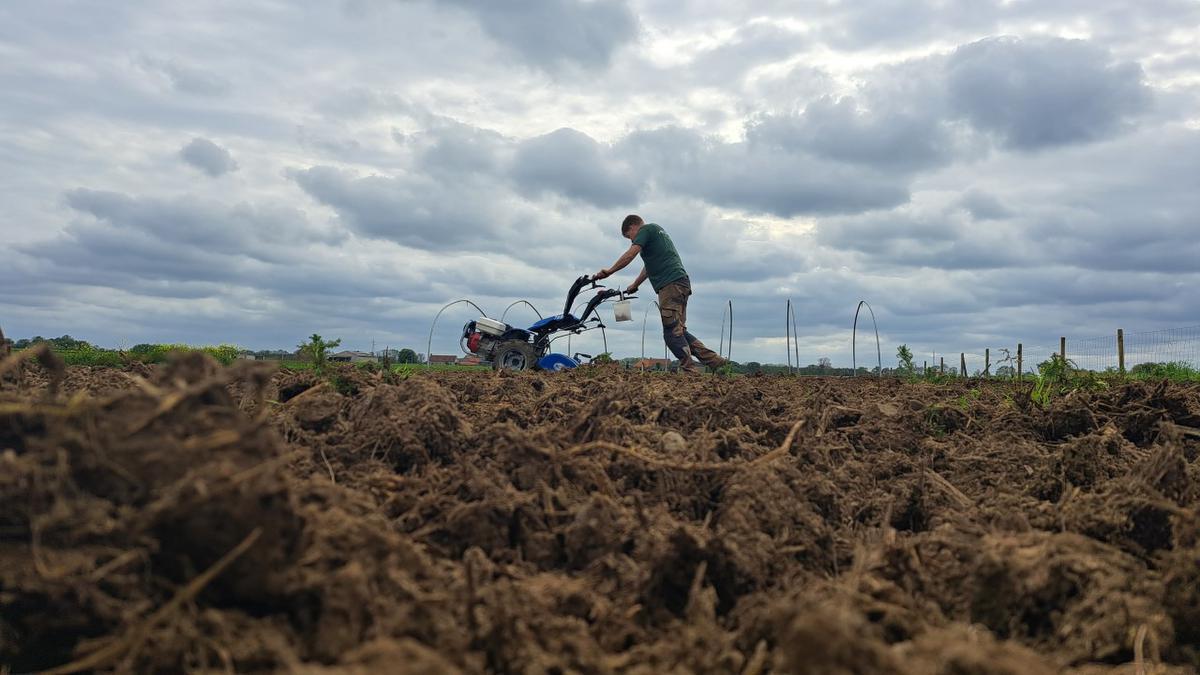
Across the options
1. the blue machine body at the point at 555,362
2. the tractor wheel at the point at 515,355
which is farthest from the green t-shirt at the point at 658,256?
the tractor wheel at the point at 515,355

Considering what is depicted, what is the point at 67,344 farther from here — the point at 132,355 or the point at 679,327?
the point at 679,327

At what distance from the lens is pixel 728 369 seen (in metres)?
12.0

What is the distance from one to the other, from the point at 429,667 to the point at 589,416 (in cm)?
289

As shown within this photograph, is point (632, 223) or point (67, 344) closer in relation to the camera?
point (632, 223)

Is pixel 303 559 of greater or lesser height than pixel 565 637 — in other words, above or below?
above

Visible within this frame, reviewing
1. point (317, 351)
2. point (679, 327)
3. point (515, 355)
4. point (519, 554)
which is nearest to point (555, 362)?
point (515, 355)

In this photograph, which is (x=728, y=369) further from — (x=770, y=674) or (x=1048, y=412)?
(x=770, y=674)

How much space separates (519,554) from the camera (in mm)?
3064

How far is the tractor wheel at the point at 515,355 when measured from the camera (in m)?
12.4

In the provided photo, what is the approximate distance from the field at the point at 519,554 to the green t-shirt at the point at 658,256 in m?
7.79

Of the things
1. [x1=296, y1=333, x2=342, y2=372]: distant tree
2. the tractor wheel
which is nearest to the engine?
the tractor wheel

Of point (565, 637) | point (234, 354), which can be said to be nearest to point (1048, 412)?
point (565, 637)

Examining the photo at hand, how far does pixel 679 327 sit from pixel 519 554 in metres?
9.36

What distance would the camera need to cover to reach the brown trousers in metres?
12.1
